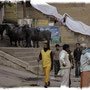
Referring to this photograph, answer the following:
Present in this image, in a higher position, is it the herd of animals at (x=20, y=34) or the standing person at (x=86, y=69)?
the standing person at (x=86, y=69)

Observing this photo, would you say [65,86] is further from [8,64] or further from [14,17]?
[14,17]

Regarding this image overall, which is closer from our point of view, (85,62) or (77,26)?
(85,62)

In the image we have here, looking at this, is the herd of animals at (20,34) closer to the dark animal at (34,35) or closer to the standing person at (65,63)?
the dark animal at (34,35)

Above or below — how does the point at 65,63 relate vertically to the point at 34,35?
above

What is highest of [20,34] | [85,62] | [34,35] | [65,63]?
[85,62]

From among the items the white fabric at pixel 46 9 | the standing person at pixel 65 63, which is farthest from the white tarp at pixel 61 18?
the standing person at pixel 65 63

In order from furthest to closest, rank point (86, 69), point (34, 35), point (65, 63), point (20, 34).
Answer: point (34, 35) → point (20, 34) → point (65, 63) → point (86, 69)

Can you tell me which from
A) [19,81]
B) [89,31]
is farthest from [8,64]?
[89,31]

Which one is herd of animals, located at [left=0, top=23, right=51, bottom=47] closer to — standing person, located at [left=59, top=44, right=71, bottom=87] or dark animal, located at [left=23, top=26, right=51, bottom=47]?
dark animal, located at [left=23, top=26, right=51, bottom=47]

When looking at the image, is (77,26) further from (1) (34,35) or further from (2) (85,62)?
(2) (85,62)

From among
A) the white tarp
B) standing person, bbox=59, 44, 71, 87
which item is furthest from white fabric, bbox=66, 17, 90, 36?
standing person, bbox=59, 44, 71, 87

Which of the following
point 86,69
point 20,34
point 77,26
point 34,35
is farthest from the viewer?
point 77,26

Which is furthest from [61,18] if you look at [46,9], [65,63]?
[65,63]

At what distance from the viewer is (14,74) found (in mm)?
14438
